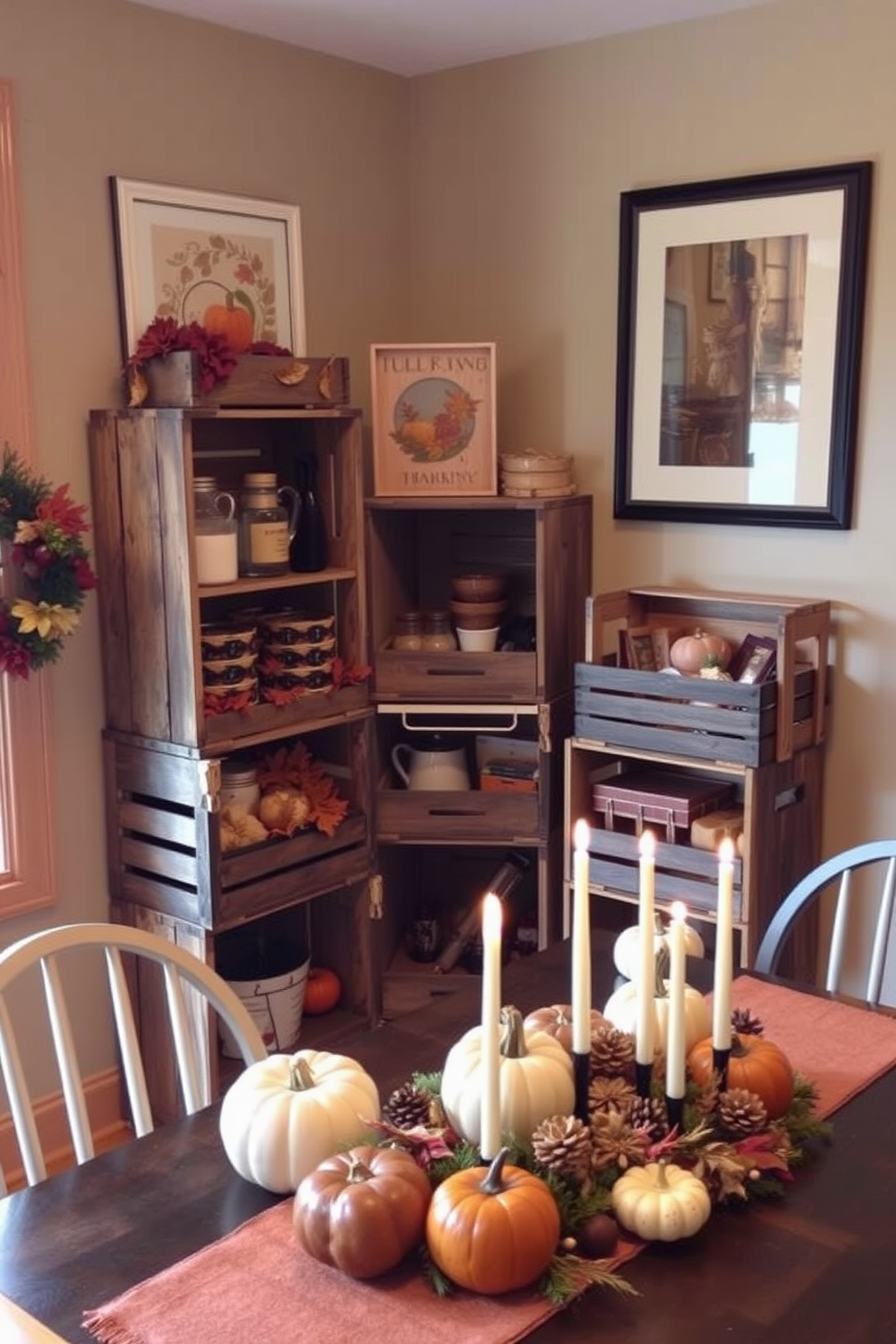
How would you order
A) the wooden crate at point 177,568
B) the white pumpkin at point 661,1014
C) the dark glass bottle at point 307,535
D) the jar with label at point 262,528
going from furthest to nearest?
1. the dark glass bottle at point 307,535
2. the jar with label at point 262,528
3. the wooden crate at point 177,568
4. the white pumpkin at point 661,1014

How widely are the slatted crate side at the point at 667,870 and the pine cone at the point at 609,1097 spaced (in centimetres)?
125

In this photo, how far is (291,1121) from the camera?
141cm

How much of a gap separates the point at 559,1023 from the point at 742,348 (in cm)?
183

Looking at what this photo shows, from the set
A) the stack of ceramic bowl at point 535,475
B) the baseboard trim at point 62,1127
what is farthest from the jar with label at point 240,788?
the stack of ceramic bowl at point 535,475

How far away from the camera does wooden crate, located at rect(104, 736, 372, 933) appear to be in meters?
2.72

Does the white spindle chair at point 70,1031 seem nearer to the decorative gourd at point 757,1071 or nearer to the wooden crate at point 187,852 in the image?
the decorative gourd at point 757,1071

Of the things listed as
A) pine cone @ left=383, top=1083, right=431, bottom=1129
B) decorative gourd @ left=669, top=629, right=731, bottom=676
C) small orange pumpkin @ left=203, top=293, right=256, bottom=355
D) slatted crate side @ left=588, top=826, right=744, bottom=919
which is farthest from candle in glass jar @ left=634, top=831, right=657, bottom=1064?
small orange pumpkin @ left=203, top=293, right=256, bottom=355

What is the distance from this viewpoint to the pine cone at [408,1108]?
57.2 inches

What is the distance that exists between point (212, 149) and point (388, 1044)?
2.06 m

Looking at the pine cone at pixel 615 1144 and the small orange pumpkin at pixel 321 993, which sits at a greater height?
the pine cone at pixel 615 1144

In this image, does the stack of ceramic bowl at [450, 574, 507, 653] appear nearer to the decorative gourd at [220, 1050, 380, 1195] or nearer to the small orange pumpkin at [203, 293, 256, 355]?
the small orange pumpkin at [203, 293, 256, 355]

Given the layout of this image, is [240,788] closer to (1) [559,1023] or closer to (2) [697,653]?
(2) [697,653]

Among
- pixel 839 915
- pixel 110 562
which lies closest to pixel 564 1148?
pixel 839 915

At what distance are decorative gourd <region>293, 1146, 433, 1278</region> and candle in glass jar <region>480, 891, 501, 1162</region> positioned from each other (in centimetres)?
8
